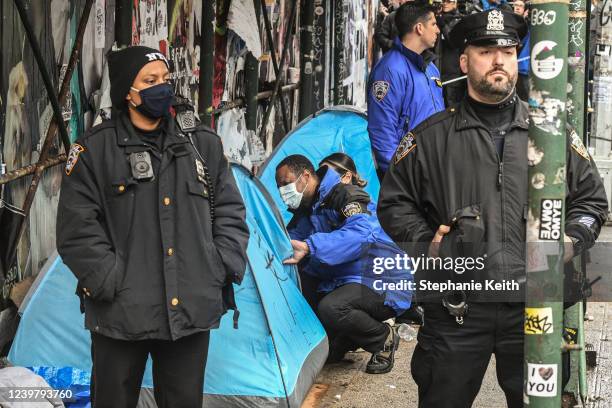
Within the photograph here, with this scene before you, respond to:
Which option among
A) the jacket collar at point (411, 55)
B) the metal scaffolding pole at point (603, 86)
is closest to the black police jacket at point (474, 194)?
the jacket collar at point (411, 55)

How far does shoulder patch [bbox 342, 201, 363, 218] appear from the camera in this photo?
20.3 ft

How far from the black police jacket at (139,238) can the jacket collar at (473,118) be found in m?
0.98

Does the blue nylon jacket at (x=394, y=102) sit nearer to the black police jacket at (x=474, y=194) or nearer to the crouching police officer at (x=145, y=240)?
the black police jacket at (x=474, y=194)

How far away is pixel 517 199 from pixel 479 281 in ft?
1.05

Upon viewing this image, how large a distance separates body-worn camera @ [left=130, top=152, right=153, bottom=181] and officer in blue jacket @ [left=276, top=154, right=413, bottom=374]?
6.75 ft

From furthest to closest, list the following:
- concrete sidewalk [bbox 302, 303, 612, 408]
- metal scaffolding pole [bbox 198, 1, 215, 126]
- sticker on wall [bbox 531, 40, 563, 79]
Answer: metal scaffolding pole [bbox 198, 1, 215, 126]
concrete sidewalk [bbox 302, 303, 612, 408]
sticker on wall [bbox 531, 40, 563, 79]

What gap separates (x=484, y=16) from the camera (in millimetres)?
4211

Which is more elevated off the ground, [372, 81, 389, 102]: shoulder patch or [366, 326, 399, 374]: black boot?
[372, 81, 389, 102]: shoulder patch

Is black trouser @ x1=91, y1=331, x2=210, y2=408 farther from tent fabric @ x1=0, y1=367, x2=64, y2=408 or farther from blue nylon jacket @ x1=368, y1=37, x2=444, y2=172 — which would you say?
blue nylon jacket @ x1=368, y1=37, x2=444, y2=172

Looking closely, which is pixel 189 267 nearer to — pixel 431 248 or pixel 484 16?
pixel 431 248

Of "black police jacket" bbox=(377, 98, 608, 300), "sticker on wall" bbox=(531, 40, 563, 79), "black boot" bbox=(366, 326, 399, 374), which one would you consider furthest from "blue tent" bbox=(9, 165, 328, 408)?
"sticker on wall" bbox=(531, 40, 563, 79)

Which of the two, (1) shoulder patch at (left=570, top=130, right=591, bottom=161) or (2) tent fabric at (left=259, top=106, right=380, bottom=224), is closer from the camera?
(1) shoulder patch at (left=570, top=130, right=591, bottom=161)

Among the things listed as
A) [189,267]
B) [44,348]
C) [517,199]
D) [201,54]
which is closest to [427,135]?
[517,199]

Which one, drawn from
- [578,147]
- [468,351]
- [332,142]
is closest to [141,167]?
[468,351]
